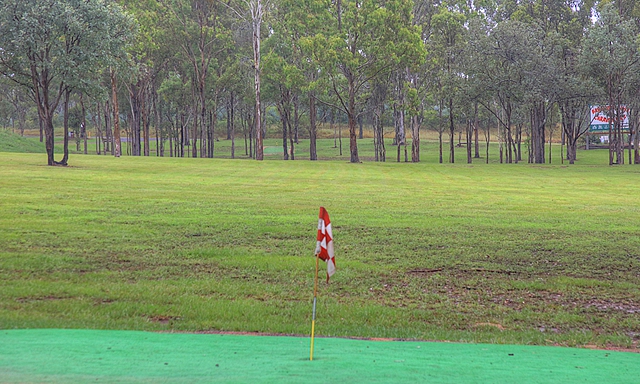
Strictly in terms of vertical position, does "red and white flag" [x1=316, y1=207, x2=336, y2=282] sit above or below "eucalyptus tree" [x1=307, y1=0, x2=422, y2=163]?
below

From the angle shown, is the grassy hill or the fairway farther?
the grassy hill

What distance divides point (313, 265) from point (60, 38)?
1097 inches

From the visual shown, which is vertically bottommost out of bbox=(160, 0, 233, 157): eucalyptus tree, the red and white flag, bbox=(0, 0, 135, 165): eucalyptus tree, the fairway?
the fairway

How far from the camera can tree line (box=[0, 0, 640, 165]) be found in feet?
109

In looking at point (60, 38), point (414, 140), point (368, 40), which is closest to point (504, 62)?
point (414, 140)

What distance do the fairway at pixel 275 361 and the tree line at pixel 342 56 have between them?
28810 mm

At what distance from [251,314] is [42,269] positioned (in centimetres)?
434

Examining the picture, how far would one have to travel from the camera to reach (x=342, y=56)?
154ft

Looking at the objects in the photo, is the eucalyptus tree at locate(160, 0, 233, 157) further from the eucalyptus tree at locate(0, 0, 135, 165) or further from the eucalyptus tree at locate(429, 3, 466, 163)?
the eucalyptus tree at locate(0, 0, 135, 165)

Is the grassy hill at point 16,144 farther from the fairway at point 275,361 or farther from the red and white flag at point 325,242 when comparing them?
the red and white flag at point 325,242

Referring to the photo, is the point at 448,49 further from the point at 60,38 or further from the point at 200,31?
the point at 60,38

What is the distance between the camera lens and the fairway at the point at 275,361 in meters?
5.39

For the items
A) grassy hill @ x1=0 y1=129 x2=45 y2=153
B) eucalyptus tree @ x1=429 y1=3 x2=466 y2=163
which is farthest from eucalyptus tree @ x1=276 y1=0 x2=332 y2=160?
grassy hill @ x1=0 y1=129 x2=45 y2=153

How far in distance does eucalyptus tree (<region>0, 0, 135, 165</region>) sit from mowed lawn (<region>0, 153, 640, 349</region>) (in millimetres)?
12727
